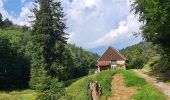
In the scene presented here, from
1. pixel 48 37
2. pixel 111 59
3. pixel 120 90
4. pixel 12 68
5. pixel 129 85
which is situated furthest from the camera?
pixel 12 68

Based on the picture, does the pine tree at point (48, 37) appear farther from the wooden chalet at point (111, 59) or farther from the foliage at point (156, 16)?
the foliage at point (156, 16)

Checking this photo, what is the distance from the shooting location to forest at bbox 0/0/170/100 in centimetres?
3378

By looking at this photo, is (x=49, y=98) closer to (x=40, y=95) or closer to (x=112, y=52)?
(x=40, y=95)

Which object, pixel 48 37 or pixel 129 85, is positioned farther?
pixel 48 37

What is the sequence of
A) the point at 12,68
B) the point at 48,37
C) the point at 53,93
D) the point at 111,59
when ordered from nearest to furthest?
1. the point at 53,93
2. the point at 48,37
3. the point at 111,59
4. the point at 12,68

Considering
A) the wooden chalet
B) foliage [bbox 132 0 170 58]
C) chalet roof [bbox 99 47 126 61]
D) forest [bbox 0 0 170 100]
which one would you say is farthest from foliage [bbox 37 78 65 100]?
chalet roof [bbox 99 47 126 61]

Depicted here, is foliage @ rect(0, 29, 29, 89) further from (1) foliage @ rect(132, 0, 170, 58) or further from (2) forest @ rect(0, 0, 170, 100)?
(1) foliage @ rect(132, 0, 170, 58)

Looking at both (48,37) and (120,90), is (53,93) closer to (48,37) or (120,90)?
(120,90)

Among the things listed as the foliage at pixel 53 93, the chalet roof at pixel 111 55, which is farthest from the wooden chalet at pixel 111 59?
the foliage at pixel 53 93

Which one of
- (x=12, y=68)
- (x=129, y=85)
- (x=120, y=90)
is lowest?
(x=120, y=90)

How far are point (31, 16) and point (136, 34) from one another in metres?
38.6

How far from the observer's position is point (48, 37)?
7000 cm

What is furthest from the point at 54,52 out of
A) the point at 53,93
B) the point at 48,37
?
the point at 53,93

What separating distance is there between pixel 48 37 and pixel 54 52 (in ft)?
10.3
